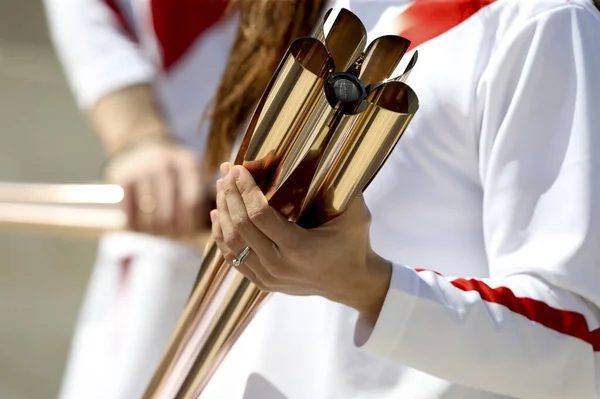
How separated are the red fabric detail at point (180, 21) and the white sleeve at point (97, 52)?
24mm

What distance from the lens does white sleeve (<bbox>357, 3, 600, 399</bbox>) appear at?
44 centimetres

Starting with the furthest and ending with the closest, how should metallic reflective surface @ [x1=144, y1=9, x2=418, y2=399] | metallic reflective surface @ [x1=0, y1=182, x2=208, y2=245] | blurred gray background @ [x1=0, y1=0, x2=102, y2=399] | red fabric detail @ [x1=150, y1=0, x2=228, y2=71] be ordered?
blurred gray background @ [x1=0, y1=0, x2=102, y2=399] → red fabric detail @ [x1=150, y1=0, x2=228, y2=71] → metallic reflective surface @ [x1=0, y1=182, x2=208, y2=245] → metallic reflective surface @ [x1=144, y1=9, x2=418, y2=399]

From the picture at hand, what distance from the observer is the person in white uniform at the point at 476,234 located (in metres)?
0.41

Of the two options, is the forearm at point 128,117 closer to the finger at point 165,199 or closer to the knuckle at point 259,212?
the finger at point 165,199

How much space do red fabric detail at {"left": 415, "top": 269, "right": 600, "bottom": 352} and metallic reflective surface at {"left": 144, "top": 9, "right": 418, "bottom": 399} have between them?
0.09 metres

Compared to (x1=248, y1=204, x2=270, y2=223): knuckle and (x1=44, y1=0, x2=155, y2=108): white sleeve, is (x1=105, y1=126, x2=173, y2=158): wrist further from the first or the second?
(x1=248, y1=204, x2=270, y2=223): knuckle

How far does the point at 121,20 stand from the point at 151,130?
0.41 feet

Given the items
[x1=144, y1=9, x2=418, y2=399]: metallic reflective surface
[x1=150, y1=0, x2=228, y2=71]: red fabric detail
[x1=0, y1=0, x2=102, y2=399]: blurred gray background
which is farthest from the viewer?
[x1=0, y1=0, x2=102, y2=399]: blurred gray background

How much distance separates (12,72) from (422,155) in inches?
91.4

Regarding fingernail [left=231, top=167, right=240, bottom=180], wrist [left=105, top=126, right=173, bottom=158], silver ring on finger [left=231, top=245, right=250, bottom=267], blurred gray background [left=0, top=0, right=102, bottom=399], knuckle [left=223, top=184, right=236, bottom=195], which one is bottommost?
blurred gray background [left=0, top=0, right=102, bottom=399]

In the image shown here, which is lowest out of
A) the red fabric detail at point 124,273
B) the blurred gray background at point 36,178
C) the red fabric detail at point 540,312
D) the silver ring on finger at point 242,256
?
the blurred gray background at point 36,178

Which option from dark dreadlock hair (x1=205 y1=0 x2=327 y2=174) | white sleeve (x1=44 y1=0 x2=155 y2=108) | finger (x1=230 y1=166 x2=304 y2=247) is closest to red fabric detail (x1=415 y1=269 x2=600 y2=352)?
finger (x1=230 y1=166 x2=304 y2=247)

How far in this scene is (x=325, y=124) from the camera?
15.0 inches

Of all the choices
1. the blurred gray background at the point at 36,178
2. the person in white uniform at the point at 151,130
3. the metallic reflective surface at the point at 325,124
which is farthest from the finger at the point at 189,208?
the blurred gray background at the point at 36,178
